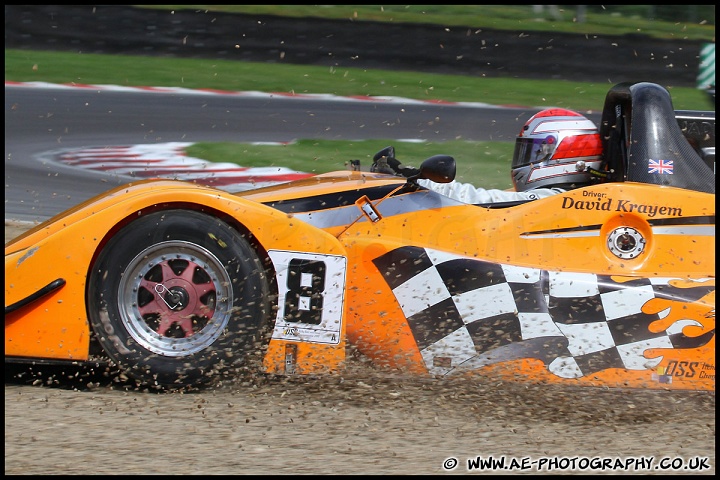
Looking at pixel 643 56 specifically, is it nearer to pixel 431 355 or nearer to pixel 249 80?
pixel 249 80

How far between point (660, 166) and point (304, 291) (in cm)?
177

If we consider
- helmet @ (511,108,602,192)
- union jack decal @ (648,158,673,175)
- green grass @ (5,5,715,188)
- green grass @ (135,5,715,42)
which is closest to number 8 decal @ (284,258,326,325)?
helmet @ (511,108,602,192)

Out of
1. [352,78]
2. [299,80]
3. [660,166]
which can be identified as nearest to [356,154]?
[299,80]

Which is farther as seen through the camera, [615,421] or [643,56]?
[643,56]

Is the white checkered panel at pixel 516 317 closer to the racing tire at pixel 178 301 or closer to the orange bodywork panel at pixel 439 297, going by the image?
the orange bodywork panel at pixel 439 297

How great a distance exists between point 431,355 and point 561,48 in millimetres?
12411

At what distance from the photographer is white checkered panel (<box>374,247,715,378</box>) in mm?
3627

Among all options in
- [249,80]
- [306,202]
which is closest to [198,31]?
[249,80]

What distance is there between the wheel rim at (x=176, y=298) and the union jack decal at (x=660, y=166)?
6.56 feet

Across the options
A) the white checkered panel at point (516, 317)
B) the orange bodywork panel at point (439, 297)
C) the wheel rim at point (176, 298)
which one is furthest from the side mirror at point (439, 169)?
the wheel rim at point (176, 298)

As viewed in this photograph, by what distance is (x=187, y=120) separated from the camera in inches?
431

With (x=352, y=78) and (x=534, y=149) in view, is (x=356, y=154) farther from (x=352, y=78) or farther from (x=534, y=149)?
(x=534, y=149)

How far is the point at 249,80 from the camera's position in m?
13.3

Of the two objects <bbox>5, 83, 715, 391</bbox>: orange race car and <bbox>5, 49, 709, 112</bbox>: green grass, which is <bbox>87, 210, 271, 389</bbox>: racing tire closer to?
<bbox>5, 83, 715, 391</bbox>: orange race car
